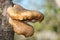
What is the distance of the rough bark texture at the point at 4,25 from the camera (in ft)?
3.21

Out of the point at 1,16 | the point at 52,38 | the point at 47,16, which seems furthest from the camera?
the point at 52,38

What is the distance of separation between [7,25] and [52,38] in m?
4.02

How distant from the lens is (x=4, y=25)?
39.0 inches

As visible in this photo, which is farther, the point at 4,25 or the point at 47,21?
the point at 47,21

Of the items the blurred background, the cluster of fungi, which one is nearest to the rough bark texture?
the cluster of fungi

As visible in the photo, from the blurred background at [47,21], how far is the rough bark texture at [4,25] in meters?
2.99

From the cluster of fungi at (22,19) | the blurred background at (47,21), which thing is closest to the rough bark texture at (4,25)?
the cluster of fungi at (22,19)

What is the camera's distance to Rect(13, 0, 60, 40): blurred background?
13.9 feet

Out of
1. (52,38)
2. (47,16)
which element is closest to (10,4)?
(47,16)

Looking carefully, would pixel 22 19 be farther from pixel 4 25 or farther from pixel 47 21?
pixel 47 21

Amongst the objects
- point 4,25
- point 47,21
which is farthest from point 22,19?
point 47,21

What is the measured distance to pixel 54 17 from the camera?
15.2 feet

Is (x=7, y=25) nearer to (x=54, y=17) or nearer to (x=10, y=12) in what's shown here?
(x=10, y=12)

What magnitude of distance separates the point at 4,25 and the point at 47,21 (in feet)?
11.0
